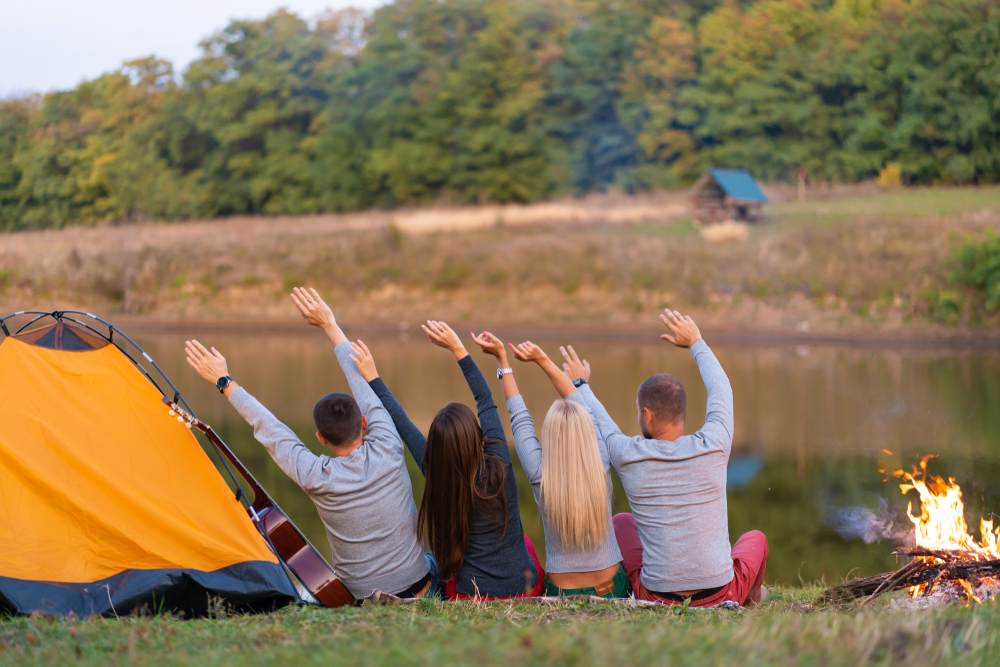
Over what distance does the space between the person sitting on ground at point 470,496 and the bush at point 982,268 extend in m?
22.8

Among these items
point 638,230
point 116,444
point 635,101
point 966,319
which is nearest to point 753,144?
point 635,101

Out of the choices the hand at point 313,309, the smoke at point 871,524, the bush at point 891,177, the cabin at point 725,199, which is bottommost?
the smoke at point 871,524

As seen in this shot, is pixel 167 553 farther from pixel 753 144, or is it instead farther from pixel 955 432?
pixel 753 144

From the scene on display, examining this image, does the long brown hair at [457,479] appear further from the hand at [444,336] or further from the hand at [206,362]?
the hand at [206,362]

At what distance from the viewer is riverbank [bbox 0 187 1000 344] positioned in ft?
93.5

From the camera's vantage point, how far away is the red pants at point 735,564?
549 centimetres

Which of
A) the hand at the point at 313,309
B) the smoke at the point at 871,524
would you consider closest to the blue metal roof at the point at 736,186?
the smoke at the point at 871,524

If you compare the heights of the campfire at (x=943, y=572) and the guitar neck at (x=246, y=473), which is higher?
the guitar neck at (x=246, y=473)

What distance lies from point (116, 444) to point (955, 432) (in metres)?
11.4

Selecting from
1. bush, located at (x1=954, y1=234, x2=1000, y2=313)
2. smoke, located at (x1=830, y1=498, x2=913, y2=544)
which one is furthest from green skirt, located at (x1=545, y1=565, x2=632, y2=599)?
bush, located at (x1=954, y1=234, x2=1000, y2=313)

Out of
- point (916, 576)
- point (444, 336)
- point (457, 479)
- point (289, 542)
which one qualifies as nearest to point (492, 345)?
point (444, 336)

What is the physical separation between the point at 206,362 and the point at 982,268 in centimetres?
2451

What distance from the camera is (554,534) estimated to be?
536cm

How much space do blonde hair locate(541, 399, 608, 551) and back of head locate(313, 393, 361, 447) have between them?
2.95 ft
